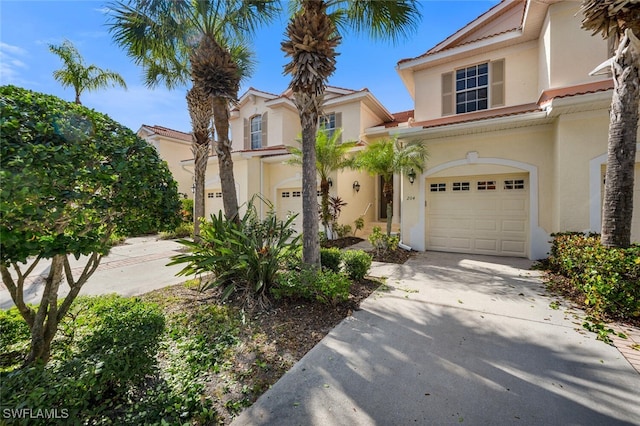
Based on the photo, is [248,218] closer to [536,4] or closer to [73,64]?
→ [536,4]

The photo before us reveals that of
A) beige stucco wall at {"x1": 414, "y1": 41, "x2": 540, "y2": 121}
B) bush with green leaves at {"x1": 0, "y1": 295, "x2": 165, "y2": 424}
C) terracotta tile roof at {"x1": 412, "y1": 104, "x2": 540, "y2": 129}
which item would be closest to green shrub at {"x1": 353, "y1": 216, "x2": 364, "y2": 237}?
terracotta tile roof at {"x1": 412, "y1": 104, "x2": 540, "y2": 129}

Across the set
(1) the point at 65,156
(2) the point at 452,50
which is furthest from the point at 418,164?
(1) the point at 65,156

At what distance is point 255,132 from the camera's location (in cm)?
1770

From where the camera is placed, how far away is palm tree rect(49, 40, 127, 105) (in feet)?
43.3

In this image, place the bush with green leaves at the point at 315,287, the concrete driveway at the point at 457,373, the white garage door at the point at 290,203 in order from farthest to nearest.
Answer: the white garage door at the point at 290,203, the bush with green leaves at the point at 315,287, the concrete driveway at the point at 457,373

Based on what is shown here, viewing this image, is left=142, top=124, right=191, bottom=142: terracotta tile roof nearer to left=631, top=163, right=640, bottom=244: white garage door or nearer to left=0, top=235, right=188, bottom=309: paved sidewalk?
left=0, top=235, right=188, bottom=309: paved sidewalk

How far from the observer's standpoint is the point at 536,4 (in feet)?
28.0

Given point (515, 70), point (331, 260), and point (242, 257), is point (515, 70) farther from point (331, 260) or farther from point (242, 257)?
point (242, 257)

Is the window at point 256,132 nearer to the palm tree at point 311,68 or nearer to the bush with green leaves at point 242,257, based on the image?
the palm tree at point 311,68

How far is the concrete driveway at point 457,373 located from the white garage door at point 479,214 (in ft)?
14.4

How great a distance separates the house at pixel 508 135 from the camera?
7332 mm

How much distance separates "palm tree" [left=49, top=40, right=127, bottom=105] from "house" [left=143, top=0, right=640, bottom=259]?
8.58 m

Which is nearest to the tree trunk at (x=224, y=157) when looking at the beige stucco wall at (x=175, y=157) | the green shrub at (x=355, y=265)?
the green shrub at (x=355, y=265)

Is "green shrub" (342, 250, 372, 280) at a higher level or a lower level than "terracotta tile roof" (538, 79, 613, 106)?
lower
